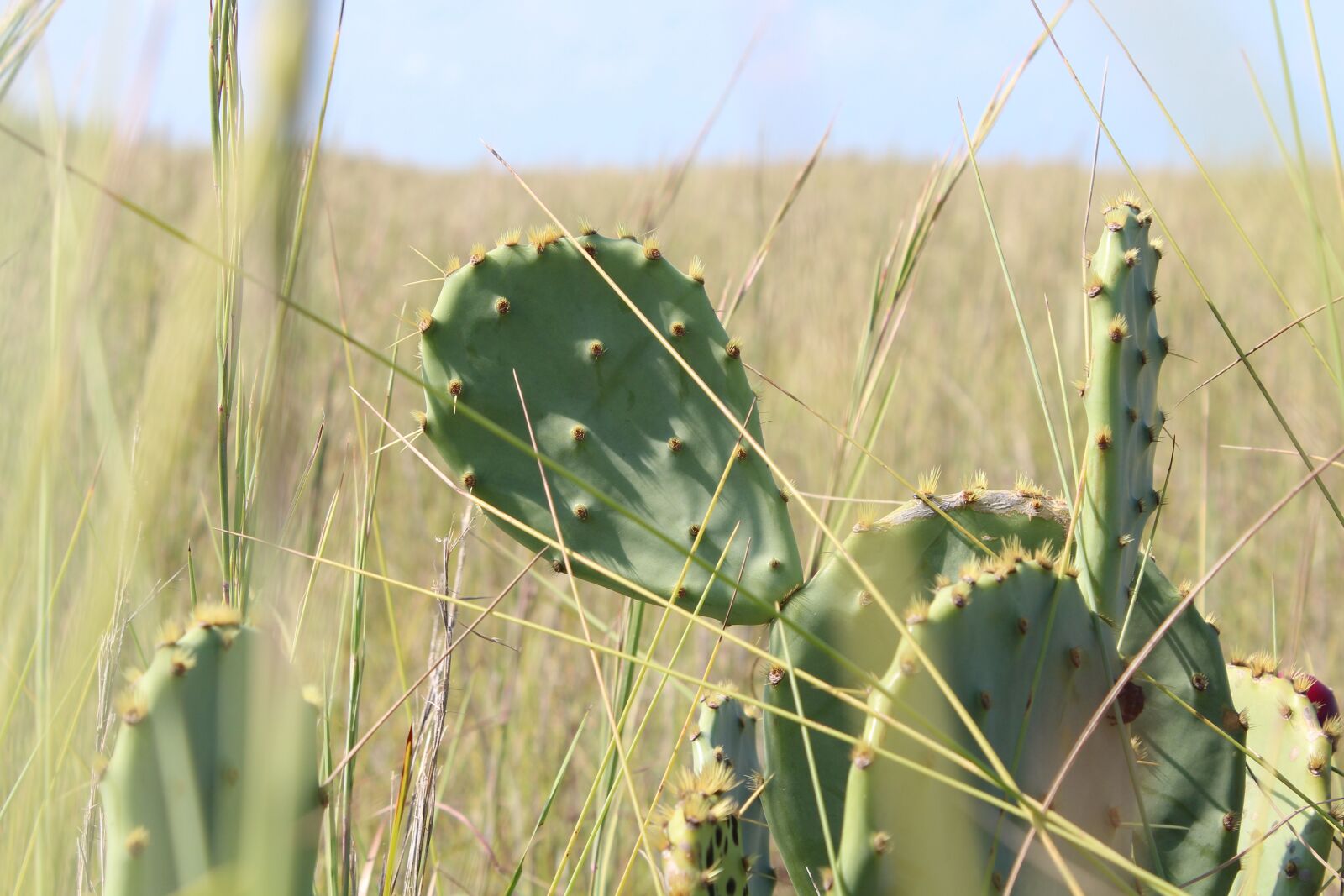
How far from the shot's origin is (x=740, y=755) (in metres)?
0.94

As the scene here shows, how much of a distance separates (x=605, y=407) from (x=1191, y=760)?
0.54 m

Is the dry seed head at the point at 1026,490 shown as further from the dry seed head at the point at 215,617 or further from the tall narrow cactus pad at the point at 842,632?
the dry seed head at the point at 215,617

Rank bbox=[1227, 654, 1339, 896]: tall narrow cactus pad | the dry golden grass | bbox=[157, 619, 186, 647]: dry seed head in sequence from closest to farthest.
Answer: the dry golden grass → bbox=[157, 619, 186, 647]: dry seed head → bbox=[1227, 654, 1339, 896]: tall narrow cactus pad

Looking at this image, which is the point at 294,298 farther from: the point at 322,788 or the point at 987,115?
the point at 987,115

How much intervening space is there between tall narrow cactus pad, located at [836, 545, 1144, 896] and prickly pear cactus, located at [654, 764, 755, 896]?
0.25 ft

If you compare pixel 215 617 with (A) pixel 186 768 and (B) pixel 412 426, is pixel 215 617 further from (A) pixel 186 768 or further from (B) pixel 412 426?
(B) pixel 412 426

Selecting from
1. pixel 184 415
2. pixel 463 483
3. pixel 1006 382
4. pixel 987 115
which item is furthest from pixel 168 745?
pixel 1006 382

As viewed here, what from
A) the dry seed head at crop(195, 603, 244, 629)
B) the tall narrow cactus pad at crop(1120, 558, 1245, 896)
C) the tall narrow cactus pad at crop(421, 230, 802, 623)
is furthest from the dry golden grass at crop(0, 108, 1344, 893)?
the tall narrow cactus pad at crop(1120, 558, 1245, 896)

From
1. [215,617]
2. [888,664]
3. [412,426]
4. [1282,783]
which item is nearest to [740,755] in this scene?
[888,664]

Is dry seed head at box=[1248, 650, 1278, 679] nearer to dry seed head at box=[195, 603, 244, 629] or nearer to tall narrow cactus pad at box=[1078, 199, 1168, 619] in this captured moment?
tall narrow cactus pad at box=[1078, 199, 1168, 619]

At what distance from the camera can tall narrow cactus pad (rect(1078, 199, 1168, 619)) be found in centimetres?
85

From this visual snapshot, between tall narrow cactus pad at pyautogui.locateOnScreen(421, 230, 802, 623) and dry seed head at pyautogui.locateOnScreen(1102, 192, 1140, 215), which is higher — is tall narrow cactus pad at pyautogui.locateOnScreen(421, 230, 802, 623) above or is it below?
below

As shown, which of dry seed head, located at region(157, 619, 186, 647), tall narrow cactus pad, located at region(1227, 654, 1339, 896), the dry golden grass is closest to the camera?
the dry golden grass

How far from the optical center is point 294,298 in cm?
26
